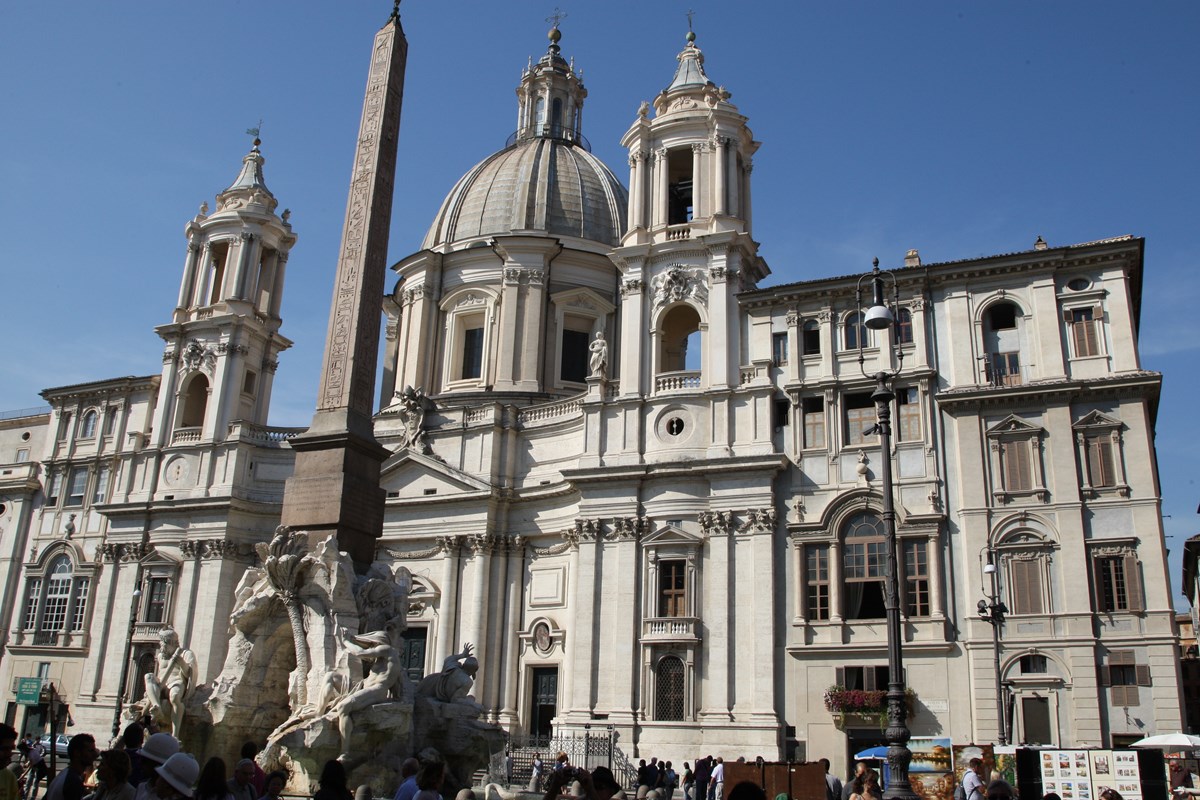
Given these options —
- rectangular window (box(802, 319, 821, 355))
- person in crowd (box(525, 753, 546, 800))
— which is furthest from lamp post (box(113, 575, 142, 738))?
rectangular window (box(802, 319, 821, 355))

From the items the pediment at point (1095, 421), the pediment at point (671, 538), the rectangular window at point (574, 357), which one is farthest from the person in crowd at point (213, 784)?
the rectangular window at point (574, 357)

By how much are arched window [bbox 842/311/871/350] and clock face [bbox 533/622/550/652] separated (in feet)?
47.4

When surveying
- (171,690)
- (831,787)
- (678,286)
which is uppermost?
(678,286)

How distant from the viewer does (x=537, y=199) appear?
4978 cm

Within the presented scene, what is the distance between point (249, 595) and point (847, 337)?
70.0 ft

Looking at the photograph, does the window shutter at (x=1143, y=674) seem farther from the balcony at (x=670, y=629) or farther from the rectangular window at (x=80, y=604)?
the rectangular window at (x=80, y=604)

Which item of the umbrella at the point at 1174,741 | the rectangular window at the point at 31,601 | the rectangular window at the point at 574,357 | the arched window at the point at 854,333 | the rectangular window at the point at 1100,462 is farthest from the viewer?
the rectangular window at the point at 31,601

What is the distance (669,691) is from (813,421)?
384 inches

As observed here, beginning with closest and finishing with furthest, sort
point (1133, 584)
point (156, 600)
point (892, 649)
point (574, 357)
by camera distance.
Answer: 1. point (892, 649)
2. point (1133, 584)
3. point (156, 600)
4. point (574, 357)

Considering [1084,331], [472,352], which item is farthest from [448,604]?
[1084,331]

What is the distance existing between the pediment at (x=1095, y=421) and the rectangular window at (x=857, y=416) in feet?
19.6

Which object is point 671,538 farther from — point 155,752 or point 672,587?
point 155,752

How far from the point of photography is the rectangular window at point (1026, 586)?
30.5m

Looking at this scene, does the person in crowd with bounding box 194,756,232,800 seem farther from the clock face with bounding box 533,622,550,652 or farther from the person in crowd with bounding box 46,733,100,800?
the clock face with bounding box 533,622,550,652
